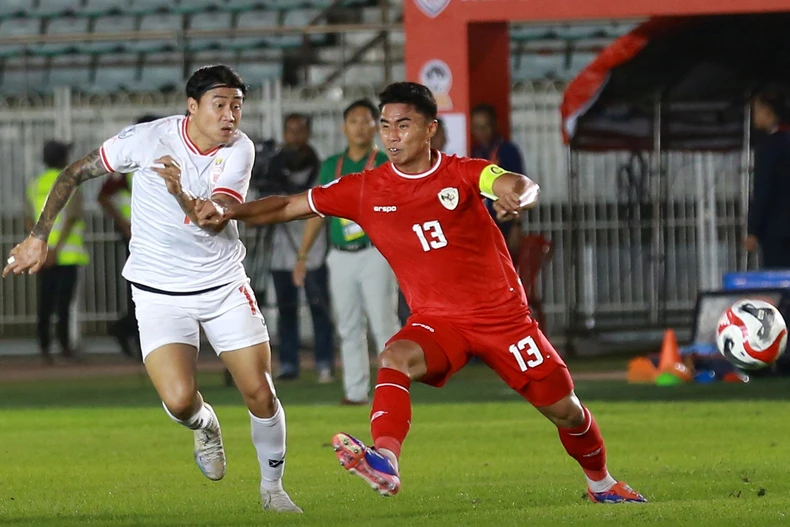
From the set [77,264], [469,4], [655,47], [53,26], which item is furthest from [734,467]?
[53,26]

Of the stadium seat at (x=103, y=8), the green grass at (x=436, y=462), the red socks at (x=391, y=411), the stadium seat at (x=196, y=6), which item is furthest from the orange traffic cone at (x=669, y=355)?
the stadium seat at (x=103, y=8)

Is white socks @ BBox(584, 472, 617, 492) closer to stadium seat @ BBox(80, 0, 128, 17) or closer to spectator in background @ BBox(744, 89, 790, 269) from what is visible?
spectator in background @ BBox(744, 89, 790, 269)

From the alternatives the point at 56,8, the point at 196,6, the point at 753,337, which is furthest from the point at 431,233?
the point at 56,8

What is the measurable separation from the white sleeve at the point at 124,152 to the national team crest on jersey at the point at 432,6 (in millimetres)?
7362

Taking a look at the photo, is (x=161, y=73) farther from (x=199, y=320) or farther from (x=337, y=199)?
(x=337, y=199)

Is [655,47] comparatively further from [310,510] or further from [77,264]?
[310,510]

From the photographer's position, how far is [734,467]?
8789 mm

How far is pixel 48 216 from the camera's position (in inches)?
307

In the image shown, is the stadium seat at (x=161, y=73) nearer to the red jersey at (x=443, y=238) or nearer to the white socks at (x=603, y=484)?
the red jersey at (x=443, y=238)

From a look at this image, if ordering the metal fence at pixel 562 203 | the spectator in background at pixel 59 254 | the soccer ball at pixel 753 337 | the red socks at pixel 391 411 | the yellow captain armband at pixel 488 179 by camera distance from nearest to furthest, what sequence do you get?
the red socks at pixel 391 411, the yellow captain armband at pixel 488 179, the soccer ball at pixel 753 337, the spectator in background at pixel 59 254, the metal fence at pixel 562 203

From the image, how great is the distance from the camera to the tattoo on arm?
7.76m

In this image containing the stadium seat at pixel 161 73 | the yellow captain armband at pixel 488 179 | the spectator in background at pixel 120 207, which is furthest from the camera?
the stadium seat at pixel 161 73

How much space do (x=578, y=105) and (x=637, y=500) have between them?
9.14 metres

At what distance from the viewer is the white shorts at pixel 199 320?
7.83m
